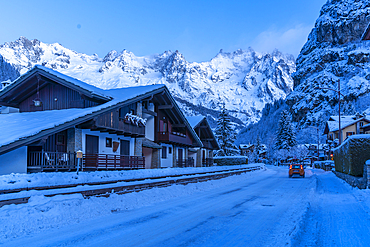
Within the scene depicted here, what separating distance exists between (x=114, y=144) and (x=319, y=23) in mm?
179665

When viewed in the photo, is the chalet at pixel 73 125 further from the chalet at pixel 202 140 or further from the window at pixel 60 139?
the chalet at pixel 202 140

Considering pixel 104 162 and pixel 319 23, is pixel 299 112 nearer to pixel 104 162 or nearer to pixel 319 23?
pixel 319 23

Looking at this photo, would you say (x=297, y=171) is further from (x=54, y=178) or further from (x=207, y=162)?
(x=54, y=178)

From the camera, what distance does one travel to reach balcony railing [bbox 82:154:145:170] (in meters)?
21.5

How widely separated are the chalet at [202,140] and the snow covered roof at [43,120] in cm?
1744

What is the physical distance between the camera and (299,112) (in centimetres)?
15975

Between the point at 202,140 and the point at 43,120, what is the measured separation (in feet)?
97.7

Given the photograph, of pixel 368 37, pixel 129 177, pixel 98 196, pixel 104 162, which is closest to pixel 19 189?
pixel 98 196

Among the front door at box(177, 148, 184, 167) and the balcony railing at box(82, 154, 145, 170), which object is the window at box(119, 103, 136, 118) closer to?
the balcony railing at box(82, 154, 145, 170)

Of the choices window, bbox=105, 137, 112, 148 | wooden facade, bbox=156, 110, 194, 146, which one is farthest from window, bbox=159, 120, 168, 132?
window, bbox=105, 137, 112, 148

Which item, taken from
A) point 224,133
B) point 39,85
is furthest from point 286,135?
point 39,85

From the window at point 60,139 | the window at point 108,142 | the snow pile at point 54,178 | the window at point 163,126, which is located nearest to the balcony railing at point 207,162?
the window at point 163,126

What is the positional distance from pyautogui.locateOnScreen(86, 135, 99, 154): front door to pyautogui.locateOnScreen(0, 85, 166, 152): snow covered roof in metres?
2.30

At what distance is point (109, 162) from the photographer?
78.6 feet
